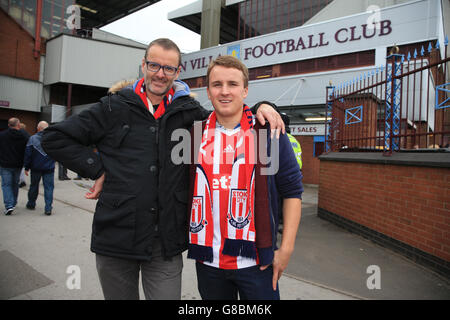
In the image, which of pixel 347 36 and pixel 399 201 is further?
pixel 347 36

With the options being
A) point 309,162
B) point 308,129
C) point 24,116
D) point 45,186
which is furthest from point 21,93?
point 309,162

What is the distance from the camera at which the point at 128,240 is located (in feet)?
5.04

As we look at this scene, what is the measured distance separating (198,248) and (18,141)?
631 cm

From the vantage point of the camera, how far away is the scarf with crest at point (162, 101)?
5.58 feet

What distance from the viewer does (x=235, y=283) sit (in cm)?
151

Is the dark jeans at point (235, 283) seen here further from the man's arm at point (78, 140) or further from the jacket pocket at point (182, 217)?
the man's arm at point (78, 140)

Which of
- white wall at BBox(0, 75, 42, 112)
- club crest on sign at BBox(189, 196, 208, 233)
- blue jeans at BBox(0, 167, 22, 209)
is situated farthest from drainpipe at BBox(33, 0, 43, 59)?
club crest on sign at BBox(189, 196, 208, 233)

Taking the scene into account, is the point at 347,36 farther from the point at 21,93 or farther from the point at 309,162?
the point at 21,93

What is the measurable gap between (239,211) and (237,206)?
3cm

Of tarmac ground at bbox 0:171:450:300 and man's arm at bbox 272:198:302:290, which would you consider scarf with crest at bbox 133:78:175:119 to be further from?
tarmac ground at bbox 0:171:450:300

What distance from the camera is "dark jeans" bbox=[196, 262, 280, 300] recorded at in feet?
4.82

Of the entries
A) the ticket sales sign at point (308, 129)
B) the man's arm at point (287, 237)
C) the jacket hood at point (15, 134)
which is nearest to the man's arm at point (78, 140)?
the man's arm at point (287, 237)
